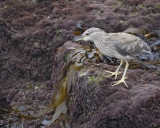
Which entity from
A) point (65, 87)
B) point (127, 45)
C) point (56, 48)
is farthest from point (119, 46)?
point (56, 48)

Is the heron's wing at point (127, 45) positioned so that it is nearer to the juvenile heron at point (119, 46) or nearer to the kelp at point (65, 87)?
the juvenile heron at point (119, 46)

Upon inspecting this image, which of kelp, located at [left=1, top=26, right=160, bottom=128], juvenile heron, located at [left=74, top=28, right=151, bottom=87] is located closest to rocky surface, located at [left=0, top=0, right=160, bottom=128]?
kelp, located at [left=1, top=26, right=160, bottom=128]

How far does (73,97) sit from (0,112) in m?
1.39

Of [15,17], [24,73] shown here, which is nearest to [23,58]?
[24,73]

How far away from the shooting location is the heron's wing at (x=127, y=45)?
2.86m

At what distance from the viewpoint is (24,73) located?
14.3 ft

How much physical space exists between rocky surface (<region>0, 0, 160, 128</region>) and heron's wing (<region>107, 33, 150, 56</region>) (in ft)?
1.20

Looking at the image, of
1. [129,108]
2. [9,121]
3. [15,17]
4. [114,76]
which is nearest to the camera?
[129,108]

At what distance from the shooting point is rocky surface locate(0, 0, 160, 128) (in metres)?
2.79

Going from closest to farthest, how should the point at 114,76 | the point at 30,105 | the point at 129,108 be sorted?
the point at 129,108 < the point at 114,76 < the point at 30,105

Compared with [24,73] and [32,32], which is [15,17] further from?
[24,73]

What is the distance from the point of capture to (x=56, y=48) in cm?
433

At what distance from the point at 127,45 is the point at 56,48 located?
1.89 m

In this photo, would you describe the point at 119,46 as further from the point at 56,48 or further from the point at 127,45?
the point at 56,48
